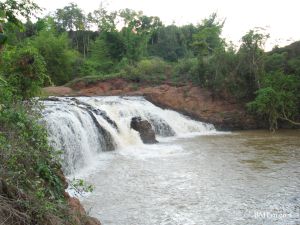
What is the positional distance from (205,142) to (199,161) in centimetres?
427

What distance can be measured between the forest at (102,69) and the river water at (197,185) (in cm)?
226

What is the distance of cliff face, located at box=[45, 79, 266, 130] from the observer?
2162 cm

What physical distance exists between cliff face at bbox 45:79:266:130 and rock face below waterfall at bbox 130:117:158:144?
221 inches

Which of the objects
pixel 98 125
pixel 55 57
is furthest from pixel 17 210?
Result: pixel 55 57

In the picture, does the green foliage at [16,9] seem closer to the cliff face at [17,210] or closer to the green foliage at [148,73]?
the cliff face at [17,210]

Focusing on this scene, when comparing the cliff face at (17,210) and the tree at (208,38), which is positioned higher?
the tree at (208,38)

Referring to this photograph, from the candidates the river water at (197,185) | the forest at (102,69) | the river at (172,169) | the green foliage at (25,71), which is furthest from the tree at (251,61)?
the green foliage at (25,71)

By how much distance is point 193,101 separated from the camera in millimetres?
22953

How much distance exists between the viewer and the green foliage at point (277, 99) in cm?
1998

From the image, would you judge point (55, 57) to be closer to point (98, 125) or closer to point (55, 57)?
point (55, 57)

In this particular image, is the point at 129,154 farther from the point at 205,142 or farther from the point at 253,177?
the point at 253,177

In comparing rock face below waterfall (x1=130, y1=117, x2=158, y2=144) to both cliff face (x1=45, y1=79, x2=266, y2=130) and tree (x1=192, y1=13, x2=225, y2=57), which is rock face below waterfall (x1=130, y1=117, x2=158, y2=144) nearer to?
cliff face (x1=45, y1=79, x2=266, y2=130)

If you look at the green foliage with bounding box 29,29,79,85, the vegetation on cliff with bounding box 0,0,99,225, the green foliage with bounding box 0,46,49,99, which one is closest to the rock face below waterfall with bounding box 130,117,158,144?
the green foliage with bounding box 0,46,49,99

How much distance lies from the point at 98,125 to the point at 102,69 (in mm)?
21726
